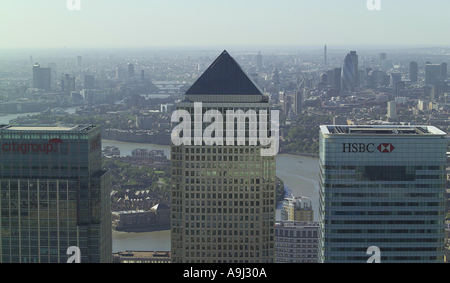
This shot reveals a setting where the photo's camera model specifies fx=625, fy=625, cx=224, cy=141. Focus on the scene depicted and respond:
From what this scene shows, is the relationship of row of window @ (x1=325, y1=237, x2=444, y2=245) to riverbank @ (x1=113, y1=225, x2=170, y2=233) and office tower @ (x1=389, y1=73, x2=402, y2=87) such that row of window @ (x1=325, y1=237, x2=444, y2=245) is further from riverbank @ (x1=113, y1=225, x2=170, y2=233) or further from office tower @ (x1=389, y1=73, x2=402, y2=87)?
office tower @ (x1=389, y1=73, x2=402, y2=87)

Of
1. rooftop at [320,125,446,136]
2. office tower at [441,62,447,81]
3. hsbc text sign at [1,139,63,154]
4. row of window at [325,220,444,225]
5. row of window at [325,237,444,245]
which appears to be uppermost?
office tower at [441,62,447,81]

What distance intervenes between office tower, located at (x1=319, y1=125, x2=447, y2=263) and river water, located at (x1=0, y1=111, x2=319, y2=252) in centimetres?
693

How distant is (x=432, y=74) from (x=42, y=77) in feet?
71.8

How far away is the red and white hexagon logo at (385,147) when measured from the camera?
5.25m

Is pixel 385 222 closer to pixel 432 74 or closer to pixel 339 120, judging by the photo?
pixel 339 120

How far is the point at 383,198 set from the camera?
209 inches

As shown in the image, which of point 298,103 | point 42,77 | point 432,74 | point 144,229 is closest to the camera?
point 144,229

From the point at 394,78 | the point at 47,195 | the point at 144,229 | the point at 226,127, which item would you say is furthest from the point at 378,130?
the point at 394,78

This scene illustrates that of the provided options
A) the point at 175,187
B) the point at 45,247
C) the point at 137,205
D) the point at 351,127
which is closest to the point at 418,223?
the point at 351,127

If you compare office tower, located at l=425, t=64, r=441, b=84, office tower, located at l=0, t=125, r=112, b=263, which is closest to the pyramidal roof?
office tower, located at l=0, t=125, r=112, b=263

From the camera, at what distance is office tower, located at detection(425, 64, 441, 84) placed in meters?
36.0

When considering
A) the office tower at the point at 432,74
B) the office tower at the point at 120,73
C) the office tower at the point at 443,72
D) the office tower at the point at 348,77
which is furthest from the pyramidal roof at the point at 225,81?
the office tower at the point at 120,73

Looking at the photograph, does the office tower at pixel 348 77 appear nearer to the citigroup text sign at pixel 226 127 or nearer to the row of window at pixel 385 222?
the citigroup text sign at pixel 226 127

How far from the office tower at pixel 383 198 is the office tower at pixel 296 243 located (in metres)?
5.54
